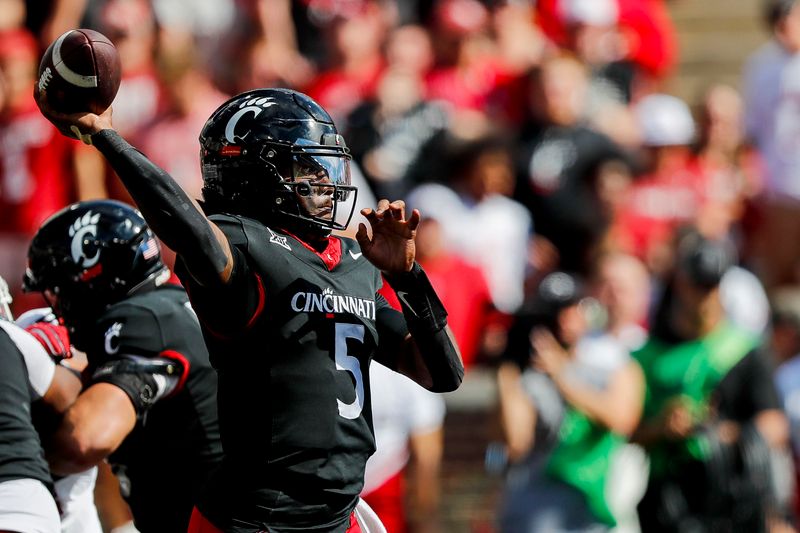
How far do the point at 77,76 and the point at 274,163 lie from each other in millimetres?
641

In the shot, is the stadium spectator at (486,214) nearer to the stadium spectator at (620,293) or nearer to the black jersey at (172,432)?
the stadium spectator at (620,293)

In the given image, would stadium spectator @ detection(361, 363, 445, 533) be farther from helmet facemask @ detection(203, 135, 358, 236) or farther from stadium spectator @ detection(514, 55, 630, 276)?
helmet facemask @ detection(203, 135, 358, 236)

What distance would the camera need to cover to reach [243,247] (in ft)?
13.6

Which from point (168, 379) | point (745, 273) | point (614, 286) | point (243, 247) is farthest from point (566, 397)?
point (243, 247)

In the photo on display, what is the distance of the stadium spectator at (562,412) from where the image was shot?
24.6 ft

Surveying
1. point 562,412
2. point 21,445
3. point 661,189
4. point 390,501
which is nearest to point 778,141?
point 661,189

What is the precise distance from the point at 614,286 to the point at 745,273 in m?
1.40

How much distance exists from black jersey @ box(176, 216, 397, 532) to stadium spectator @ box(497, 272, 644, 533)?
3396 millimetres

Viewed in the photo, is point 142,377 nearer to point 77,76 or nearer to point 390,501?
point 77,76

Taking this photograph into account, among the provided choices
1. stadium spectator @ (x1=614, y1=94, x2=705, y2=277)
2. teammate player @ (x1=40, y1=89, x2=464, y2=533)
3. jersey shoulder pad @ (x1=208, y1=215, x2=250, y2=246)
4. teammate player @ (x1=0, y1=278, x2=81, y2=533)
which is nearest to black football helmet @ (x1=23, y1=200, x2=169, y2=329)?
teammate player @ (x1=0, y1=278, x2=81, y2=533)

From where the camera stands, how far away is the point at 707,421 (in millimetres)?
7500

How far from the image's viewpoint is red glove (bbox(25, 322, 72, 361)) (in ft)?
16.3

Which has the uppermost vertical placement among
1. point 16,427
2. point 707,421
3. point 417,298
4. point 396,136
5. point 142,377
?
point 417,298

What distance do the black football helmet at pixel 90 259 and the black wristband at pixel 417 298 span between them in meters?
1.25
